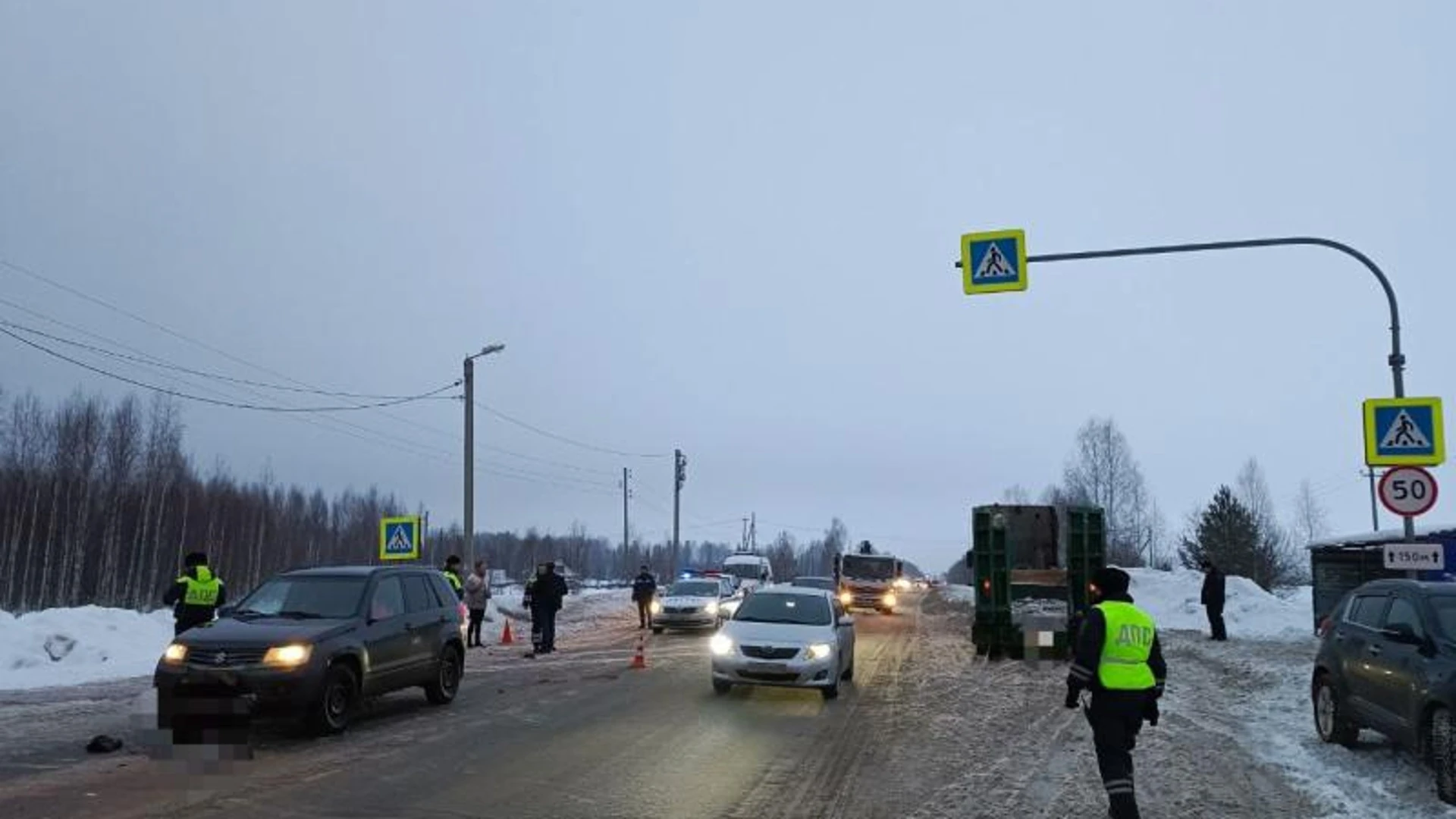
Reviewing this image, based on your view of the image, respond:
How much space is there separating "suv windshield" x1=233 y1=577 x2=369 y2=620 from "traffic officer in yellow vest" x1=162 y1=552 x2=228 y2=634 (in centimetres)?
225

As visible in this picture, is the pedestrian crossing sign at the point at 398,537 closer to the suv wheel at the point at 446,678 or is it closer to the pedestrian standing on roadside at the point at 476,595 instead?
the pedestrian standing on roadside at the point at 476,595

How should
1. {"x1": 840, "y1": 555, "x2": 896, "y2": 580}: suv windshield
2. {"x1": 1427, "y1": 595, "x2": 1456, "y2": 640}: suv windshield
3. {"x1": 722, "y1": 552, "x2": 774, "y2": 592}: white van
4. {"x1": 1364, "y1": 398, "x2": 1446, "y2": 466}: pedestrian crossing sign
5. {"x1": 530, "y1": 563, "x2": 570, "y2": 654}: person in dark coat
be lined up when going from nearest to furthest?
1. {"x1": 1427, "y1": 595, "x2": 1456, "y2": 640}: suv windshield
2. {"x1": 1364, "y1": 398, "x2": 1446, "y2": 466}: pedestrian crossing sign
3. {"x1": 530, "y1": 563, "x2": 570, "y2": 654}: person in dark coat
4. {"x1": 840, "y1": 555, "x2": 896, "y2": 580}: suv windshield
5. {"x1": 722, "y1": 552, "x2": 774, "y2": 592}: white van

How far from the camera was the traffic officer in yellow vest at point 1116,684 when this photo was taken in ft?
24.0

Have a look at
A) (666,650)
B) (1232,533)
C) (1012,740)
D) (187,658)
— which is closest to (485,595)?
(666,650)

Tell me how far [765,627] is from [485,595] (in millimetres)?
10553

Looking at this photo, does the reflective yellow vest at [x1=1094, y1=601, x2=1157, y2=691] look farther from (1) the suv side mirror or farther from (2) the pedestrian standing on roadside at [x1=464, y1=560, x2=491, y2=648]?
(2) the pedestrian standing on roadside at [x1=464, y1=560, x2=491, y2=648]

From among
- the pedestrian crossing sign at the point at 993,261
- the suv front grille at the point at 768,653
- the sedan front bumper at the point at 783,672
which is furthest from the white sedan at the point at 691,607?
the pedestrian crossing sign at the point at 993,261

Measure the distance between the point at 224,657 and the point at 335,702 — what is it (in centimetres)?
124

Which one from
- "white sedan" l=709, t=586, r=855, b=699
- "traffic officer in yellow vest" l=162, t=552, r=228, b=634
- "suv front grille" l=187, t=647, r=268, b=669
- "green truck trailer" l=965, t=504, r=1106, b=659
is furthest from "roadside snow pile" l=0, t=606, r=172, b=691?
"green truck trailer" l=965, t=504, r=1106, b=659

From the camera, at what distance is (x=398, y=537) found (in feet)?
80.1

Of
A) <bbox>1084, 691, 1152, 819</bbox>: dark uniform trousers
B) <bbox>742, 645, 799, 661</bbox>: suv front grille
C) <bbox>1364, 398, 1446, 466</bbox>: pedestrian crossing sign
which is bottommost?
<bbox>742, 645, 799, 661</bbox>: suv front grille

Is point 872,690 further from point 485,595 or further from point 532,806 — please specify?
point 485,595

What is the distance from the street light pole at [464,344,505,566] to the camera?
97.1 feet

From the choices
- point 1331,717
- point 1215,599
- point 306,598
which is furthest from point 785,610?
point 1215,599
